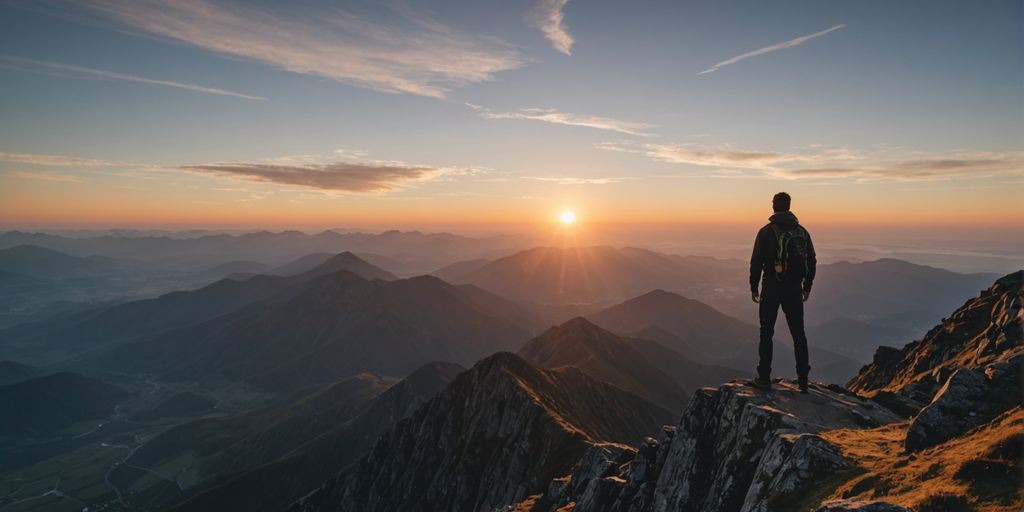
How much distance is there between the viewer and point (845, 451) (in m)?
18.3

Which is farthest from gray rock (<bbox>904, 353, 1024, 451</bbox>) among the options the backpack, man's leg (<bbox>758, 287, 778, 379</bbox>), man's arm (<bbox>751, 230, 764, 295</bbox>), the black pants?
man's arm (<bbox>751, 230, 764, 295</bbox>)

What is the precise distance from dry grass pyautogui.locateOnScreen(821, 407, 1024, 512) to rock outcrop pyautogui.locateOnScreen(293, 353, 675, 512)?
7966cm

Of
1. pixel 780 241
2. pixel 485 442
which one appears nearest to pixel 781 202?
pixel 780 241

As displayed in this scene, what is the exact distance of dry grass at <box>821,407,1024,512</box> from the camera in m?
12.4

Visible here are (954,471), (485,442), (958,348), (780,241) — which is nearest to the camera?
(954,471)

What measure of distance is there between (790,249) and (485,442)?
11290 cm

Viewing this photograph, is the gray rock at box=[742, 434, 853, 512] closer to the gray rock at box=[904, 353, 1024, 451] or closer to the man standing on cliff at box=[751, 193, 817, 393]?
the gray rock at box=[904, 353, 1024, 451]

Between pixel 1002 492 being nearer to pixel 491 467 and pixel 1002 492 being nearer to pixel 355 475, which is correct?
pixel 491 467

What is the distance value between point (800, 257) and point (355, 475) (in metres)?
153

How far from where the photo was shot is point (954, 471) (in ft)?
44.3

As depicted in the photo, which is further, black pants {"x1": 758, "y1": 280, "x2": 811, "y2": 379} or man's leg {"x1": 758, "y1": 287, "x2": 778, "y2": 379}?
man's leg {"x1": 758, "y1": 287, "x2": 778, "y2": 379}

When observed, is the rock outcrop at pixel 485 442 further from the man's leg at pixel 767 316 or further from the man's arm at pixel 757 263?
the man's arm at pixel 757 263

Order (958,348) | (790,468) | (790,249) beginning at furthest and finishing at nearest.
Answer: (958,348)
(790,249)
(790,468)

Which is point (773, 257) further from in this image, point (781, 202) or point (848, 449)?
point (848, 449)
